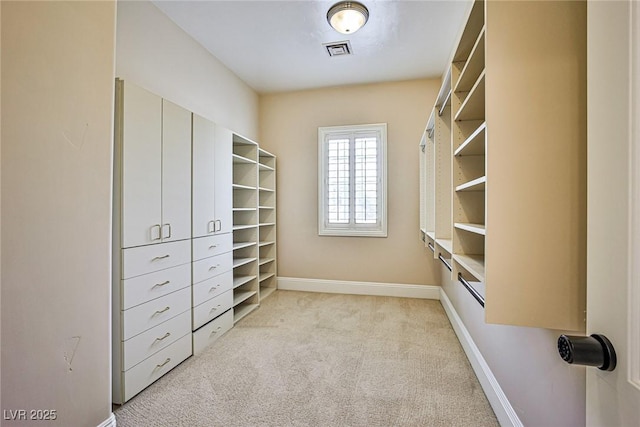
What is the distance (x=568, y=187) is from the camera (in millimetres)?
919

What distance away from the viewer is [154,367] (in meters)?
2.02

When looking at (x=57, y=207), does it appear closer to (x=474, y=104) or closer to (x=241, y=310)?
(x=474, y=104)

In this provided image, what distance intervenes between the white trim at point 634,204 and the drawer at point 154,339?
2.24 meters

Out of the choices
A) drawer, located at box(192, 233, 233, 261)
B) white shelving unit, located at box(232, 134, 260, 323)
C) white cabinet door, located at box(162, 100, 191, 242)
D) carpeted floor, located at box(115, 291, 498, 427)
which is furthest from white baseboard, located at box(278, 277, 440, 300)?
white cabinet door, located at box(162, 100, 191, 242)

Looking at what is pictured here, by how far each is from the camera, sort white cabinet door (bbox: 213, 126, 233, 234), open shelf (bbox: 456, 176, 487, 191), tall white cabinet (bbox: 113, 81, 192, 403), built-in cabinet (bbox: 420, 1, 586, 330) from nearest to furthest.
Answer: built-in cabinet (bbox: 420, 1, 586, 330) → open shelf (bbox: 456, 176, 487, 191) → tall white cabinet (bbox: 113, 81, 192, 403) → white cabinet door (bbox: 213, 126, 233, 234)

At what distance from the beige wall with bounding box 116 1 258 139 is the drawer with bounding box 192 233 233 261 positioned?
130 cm

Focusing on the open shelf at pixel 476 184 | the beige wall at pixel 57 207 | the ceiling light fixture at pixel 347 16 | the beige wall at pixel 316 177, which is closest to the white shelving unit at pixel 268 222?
the beige wall at pixel 316 177

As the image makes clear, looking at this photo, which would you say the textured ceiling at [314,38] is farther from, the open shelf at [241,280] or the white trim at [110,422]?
the white trim at [110,422]

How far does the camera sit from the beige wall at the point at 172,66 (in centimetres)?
225

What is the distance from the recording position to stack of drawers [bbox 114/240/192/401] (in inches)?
72.1

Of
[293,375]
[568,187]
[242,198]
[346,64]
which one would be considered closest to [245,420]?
[293,375]

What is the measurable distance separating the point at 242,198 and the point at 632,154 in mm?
3443

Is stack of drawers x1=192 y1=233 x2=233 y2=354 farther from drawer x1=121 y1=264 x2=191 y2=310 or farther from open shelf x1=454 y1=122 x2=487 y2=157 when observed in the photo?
open shelf x1=454 y1=122 x2=487 y2=157

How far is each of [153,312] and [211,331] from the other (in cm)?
75
